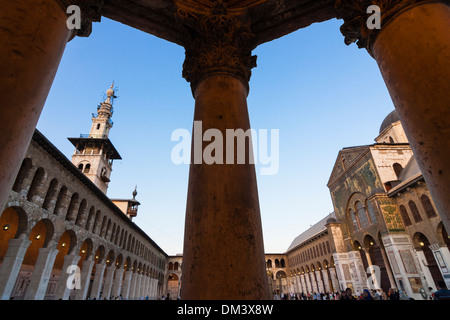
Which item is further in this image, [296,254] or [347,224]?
[296,254]

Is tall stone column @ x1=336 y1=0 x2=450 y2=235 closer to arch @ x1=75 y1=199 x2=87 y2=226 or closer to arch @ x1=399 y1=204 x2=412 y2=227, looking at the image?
arch @ x1=75 y1=199 x2=87 y2=226

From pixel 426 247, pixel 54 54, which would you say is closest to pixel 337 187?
pixel 426 247

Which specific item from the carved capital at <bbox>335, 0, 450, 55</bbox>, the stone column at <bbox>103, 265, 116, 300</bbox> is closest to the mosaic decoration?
the carved capital at <bbox>335, 0, 450, 55</bbox>

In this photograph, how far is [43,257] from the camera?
14219 mm

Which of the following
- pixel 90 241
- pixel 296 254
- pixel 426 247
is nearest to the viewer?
pixel 426 247

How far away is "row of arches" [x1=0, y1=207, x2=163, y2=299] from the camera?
12.4 meters

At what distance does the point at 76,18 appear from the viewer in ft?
9.09

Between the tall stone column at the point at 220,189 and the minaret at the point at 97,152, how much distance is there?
34.9 metres

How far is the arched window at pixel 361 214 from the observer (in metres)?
Result: 22.3

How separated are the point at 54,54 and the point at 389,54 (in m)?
3.42

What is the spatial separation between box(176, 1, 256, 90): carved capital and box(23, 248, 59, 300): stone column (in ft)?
52.8
